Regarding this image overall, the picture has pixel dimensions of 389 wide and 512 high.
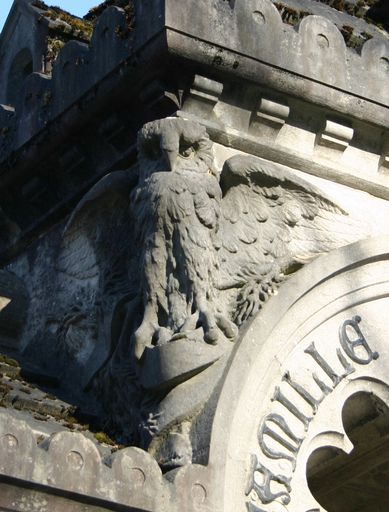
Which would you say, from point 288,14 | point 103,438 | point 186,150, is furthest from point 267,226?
point 288,14

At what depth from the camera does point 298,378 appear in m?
12.1

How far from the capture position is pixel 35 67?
15.8m

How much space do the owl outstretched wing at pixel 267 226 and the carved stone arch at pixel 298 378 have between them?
0.15 m

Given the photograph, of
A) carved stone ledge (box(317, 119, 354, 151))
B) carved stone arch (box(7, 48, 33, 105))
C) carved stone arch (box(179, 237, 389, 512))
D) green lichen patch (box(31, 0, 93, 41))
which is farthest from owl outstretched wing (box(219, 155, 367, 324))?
carved stone arch (box(7, 48, 33, 105))

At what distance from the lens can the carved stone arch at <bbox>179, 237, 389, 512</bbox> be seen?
453 inches

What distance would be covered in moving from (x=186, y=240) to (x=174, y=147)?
0.66 m

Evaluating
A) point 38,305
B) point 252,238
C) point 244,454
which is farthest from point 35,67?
point 244,454

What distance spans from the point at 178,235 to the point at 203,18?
153 cm

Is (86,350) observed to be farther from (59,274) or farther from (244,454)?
(244,454)

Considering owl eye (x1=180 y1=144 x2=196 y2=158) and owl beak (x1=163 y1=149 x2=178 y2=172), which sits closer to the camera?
owl beak (x1=163 y1=149 x2=178 y2=172)

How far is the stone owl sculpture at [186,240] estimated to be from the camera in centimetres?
1196

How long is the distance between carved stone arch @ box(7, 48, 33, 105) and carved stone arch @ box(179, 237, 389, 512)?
463 cm

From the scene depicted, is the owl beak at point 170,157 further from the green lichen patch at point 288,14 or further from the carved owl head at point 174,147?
→ the green lichen patch at point 288,14

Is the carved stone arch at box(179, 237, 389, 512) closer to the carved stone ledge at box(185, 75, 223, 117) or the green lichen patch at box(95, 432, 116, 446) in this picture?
the green lichen patch at box(95, 432, 116, 446)
